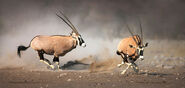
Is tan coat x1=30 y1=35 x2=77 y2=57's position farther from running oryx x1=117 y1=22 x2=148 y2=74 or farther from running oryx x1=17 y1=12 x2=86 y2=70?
running oryx x1=117 y1=22 x2=148 y2=74

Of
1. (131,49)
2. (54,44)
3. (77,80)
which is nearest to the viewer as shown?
(77,80)

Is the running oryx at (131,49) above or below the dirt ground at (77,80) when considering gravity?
above

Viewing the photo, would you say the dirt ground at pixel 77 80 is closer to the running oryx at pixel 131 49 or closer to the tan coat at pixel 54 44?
the running oryx at pixel 131 49

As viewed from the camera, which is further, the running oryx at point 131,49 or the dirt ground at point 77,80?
the running oryx at point 131,49

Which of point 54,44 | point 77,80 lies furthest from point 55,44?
point 77,80

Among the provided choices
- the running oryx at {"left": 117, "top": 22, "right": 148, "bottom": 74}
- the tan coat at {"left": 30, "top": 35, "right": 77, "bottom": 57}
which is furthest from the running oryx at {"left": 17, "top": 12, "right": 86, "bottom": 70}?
the running oryx at {"left": 117, "top": 22, "right": 148, "bottom": 74}

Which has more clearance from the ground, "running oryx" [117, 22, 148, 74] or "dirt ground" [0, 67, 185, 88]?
"running oryx" [117, 22, 148, 74]

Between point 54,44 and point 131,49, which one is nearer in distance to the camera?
point 54,44

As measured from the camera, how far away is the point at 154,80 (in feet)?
39.8

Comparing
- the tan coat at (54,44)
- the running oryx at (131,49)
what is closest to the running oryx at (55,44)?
the tan coat at (54,44)

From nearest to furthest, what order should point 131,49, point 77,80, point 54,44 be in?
point 77,80
point 54,44
point 131,49

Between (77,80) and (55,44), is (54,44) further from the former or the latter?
(77,80)

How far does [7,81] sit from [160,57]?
1179cm

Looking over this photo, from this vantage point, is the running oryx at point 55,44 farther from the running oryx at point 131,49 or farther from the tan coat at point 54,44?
the running oryx at point 131,49
